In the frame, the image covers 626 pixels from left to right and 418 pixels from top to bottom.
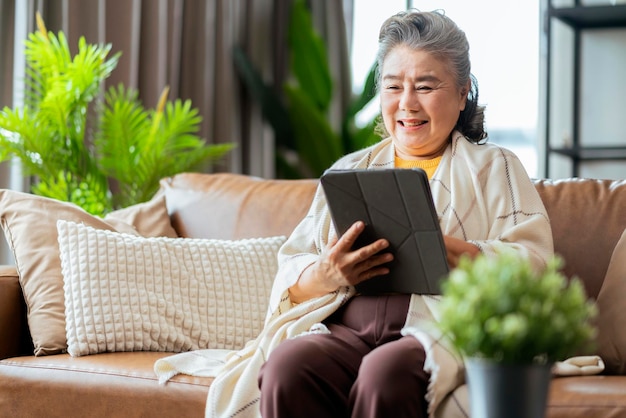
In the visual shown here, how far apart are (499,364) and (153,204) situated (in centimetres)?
176

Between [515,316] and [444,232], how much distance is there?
3.02 ft

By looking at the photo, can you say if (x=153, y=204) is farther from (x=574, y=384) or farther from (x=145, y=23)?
(x=145, y=23)

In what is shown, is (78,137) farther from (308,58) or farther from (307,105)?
(308,58)

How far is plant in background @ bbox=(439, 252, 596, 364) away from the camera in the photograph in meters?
0.96

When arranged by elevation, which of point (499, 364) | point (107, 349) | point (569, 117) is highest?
point (569, 117)

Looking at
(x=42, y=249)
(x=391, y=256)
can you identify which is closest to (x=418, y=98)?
(x=391, y=256)

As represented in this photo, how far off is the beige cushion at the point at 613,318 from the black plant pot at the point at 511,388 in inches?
38.1

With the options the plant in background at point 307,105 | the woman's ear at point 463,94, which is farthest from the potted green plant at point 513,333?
the plant in background at point 307,105

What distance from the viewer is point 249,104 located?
15.4ft

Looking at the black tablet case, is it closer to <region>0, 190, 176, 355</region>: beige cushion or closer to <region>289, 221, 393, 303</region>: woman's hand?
<region>289, 221, 393, 303</region>: woman's hand

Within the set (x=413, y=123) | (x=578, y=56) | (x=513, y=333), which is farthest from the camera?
(x=578, y=56)

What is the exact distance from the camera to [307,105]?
4.33 m

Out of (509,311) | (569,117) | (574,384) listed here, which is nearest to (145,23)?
(569,117)

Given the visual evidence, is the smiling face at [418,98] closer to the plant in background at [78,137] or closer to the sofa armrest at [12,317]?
the sofa armrest at [12,317]
